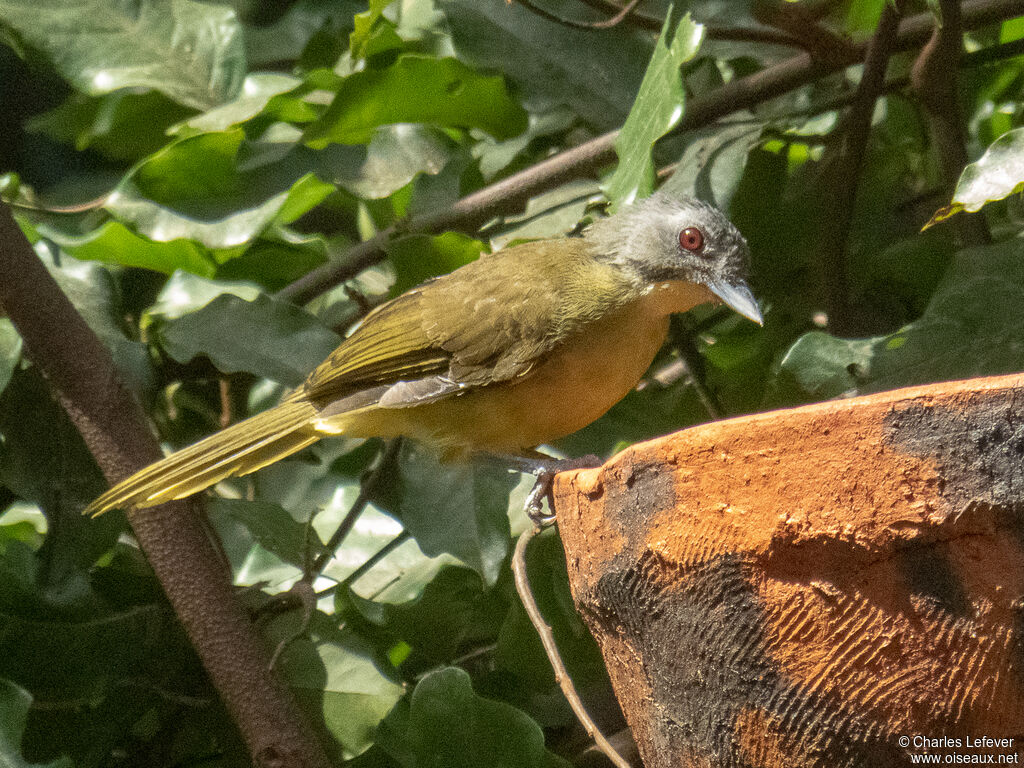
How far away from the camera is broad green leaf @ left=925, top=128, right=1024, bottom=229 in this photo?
1.49 metres

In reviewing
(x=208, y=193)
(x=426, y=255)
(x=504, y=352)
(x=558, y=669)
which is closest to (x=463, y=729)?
(x=558, y=669)

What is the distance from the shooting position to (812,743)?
3.57 ft

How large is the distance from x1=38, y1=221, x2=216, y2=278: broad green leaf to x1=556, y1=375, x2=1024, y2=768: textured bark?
5.79 feet

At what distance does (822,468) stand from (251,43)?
2.97 metres

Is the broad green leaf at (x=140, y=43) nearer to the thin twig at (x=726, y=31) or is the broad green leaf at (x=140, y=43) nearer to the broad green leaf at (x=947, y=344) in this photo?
the thin twig at (x=726, y=31)

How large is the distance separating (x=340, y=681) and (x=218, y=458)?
1.83ft

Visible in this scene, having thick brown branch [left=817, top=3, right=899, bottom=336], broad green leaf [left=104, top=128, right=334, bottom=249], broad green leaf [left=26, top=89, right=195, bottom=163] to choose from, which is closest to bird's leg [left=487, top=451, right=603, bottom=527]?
thick brown branch [left=817, top=3, right=899, bottom=336]

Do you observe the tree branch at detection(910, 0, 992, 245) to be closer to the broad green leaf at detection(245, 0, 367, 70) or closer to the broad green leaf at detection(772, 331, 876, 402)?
the broad green leaf at detection(772, 331, 876, 402)

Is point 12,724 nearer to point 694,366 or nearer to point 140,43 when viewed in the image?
point 694,366

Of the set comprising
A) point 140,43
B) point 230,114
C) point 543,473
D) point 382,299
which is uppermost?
point 140,43

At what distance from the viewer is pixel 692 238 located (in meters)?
2.25

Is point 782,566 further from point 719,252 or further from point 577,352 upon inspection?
point 719,252

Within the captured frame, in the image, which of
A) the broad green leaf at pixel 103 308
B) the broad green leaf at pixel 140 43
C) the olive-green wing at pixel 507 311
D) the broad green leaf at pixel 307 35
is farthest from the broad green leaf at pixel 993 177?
the broad green leaf at pixel 307 35

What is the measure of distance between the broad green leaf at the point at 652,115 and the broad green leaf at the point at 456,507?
674 mm
